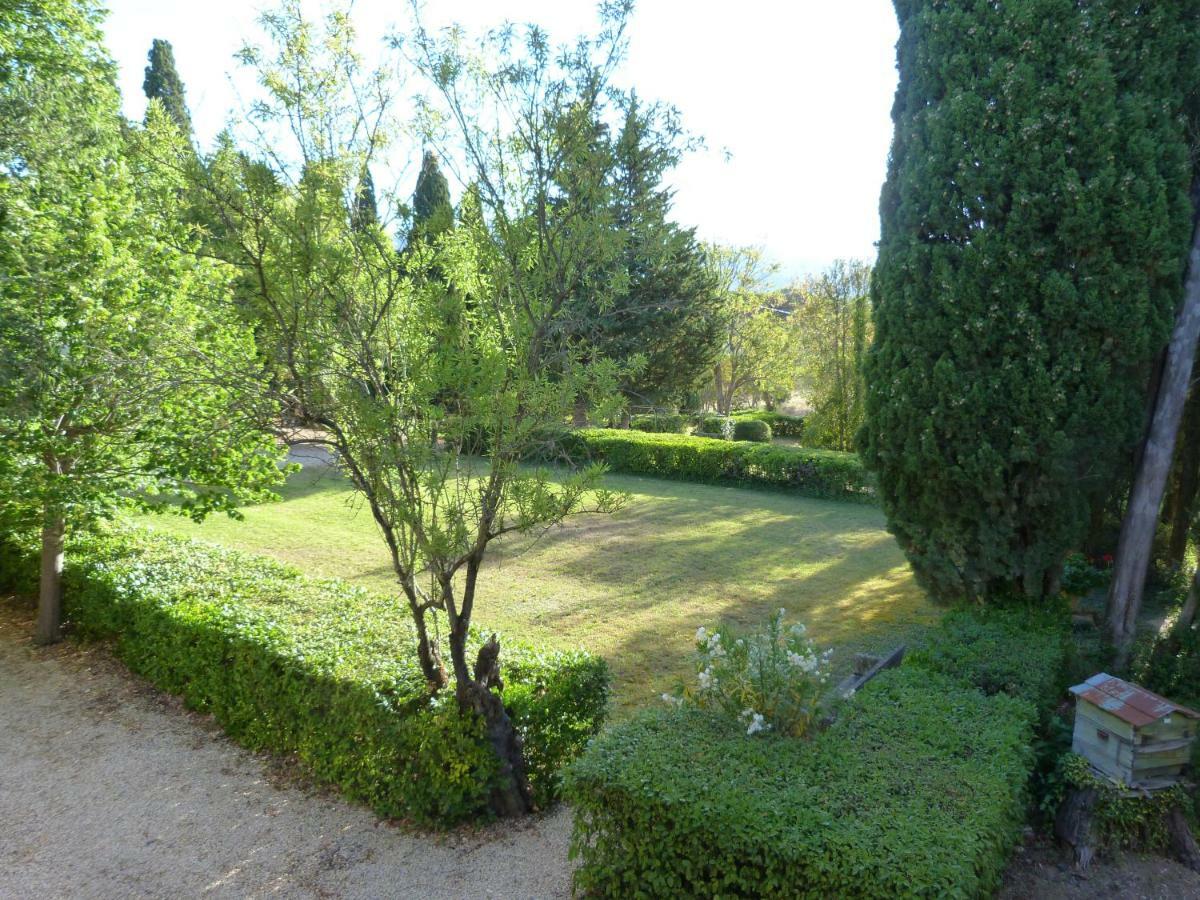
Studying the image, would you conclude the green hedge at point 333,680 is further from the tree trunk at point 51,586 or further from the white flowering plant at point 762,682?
the white flowering plant at point 762,682

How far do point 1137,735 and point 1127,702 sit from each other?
0.16m

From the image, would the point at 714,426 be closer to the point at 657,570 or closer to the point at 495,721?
the point at 657,570

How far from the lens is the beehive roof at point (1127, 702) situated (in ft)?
12.1

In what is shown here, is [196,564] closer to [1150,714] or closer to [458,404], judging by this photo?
[458,404]

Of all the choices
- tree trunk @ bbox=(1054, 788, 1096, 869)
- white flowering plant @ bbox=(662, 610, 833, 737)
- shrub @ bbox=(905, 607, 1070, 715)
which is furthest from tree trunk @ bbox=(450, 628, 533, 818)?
tree trunk @ bbox=(1054, 788, 1096, 869)

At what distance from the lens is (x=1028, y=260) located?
523 centimetres


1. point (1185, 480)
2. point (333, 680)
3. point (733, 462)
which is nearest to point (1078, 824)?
point (333, 680)

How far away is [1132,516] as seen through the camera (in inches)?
227

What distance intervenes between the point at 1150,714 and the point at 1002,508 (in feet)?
7.33

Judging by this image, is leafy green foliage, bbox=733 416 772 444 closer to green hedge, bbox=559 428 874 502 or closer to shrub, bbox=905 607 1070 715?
green hedge, bbox=559 428 874 502

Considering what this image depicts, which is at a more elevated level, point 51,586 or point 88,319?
point 88,319

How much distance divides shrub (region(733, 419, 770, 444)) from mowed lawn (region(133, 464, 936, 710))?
10.1m

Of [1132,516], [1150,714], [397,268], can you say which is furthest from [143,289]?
[1132,516]

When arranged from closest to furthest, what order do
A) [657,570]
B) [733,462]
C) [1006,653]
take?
1. [1006,653]
2. [657,570]
3. [733,462]
